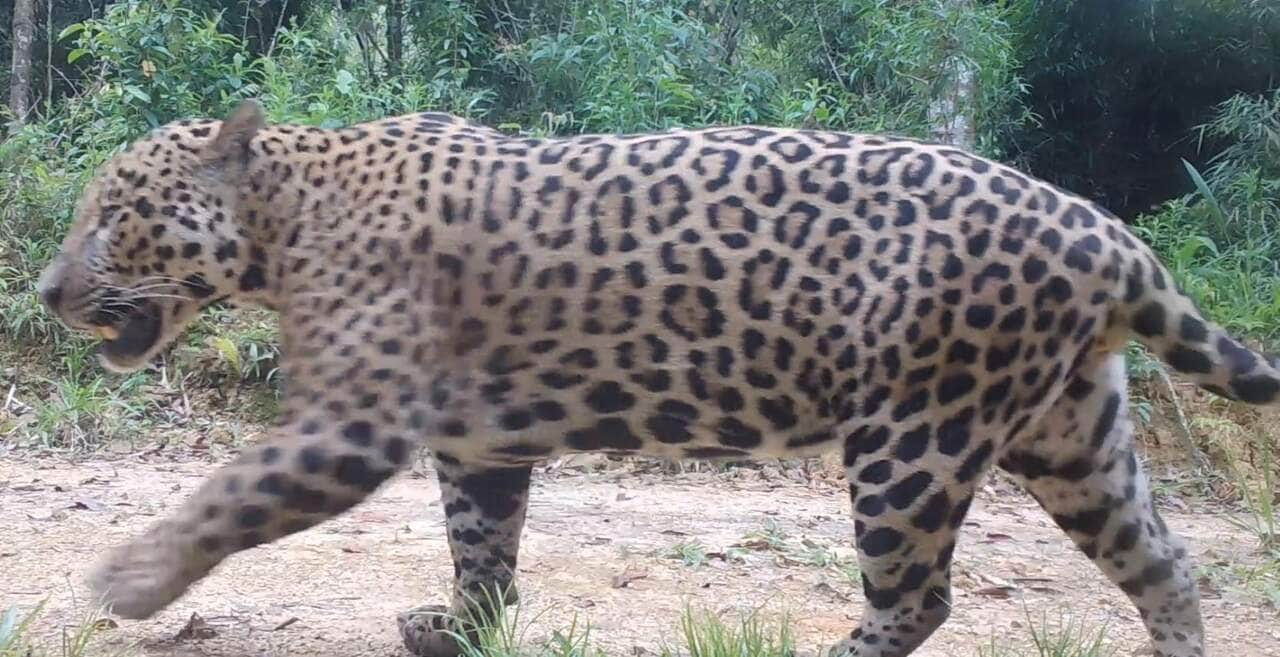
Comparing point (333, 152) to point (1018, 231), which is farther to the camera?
point (333, 152)

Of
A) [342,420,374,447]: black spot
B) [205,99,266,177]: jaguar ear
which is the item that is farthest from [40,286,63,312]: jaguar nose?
[342,420,374,447]: black spot

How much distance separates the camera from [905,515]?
3527mm

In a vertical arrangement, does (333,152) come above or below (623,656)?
Answer: above

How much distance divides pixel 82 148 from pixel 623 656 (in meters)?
7.22

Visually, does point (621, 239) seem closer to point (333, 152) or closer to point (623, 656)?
point (333, 152)

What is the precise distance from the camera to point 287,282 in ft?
12.7

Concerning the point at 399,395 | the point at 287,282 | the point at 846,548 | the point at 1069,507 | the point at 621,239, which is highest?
the point at 621,239

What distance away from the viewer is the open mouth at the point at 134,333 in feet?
13.4

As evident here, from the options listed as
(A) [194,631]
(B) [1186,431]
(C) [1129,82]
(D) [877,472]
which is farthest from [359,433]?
(C) [1129,82]

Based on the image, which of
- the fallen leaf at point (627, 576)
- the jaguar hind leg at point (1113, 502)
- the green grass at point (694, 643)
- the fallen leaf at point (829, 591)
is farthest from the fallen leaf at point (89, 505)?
the jaguar hind leg at point (1113, 502)

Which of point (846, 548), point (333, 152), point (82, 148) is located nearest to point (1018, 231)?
point (333, 152)

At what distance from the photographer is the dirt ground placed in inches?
178

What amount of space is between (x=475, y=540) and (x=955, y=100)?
622cm

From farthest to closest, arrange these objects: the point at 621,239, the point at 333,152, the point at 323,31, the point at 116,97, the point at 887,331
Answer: the point at 323,31 < the point at 116,97 < the point at 333,152 < the point at 621,239 < the point at 887,331
